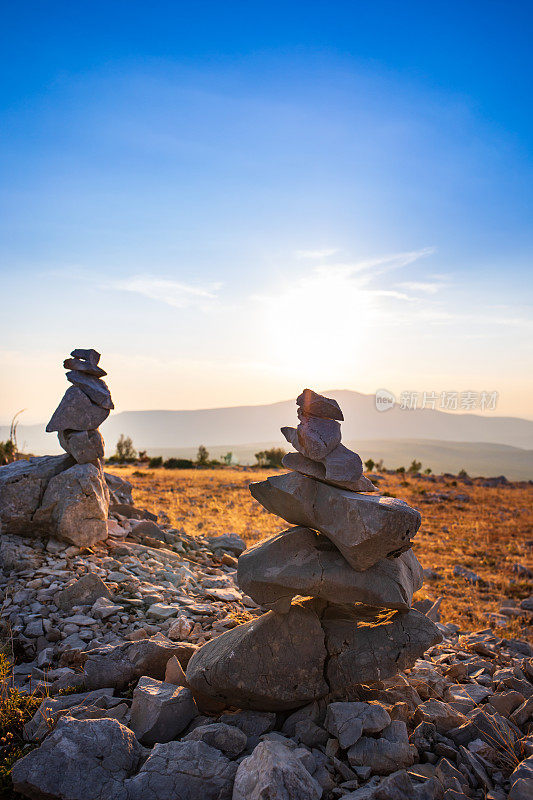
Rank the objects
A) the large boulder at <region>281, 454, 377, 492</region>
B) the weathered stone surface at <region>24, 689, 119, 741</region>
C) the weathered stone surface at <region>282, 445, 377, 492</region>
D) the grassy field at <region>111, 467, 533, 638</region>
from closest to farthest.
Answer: the weathered stone surface at <region>24, 689, 119, 741</region> → the large boulder at <region>281, 454, 377, 492</region> → the weathered stone surface at <region>282, 445, 377, 492</region> → the grassy field at <region>111, 467, 533, 638</region>

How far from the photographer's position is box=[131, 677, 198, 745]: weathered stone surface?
579 cm

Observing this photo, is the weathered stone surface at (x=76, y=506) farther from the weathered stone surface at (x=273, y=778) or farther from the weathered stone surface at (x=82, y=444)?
the weathered stone surface at (x=273, y=778)

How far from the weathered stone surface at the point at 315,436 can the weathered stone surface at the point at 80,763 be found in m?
3.69

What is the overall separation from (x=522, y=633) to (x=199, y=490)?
21.5 metres

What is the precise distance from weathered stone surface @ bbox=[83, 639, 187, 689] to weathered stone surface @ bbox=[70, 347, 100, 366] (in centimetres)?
741

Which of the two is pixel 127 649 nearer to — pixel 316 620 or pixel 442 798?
pixel 316 620

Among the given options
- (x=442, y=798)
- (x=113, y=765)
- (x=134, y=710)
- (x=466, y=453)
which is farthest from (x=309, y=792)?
(x=466, y=453)

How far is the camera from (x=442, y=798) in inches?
194

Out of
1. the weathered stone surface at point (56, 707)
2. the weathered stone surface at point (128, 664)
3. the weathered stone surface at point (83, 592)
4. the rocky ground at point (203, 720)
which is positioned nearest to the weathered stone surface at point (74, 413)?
the rocky ground at point (203, 720)

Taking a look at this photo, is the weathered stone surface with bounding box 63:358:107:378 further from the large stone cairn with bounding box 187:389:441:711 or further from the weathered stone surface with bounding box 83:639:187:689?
the large stone cairn with bounding box 187:389:441:711

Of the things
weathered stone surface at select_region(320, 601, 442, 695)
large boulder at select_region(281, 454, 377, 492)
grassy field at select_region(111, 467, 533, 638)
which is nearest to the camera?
weathered stone surface at select_region(320, 601, 442, 695)

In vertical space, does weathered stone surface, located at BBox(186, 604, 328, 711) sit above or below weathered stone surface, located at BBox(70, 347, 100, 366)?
below

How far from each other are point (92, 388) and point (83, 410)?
1.94ft

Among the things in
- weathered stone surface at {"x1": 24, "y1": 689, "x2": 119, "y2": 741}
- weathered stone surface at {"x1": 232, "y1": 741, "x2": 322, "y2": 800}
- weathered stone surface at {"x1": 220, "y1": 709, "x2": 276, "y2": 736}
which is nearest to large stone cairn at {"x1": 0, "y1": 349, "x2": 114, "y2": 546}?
weathered stone surface at {"x1": 24, "y1": 689, "x2": 119, "y2": 741}
